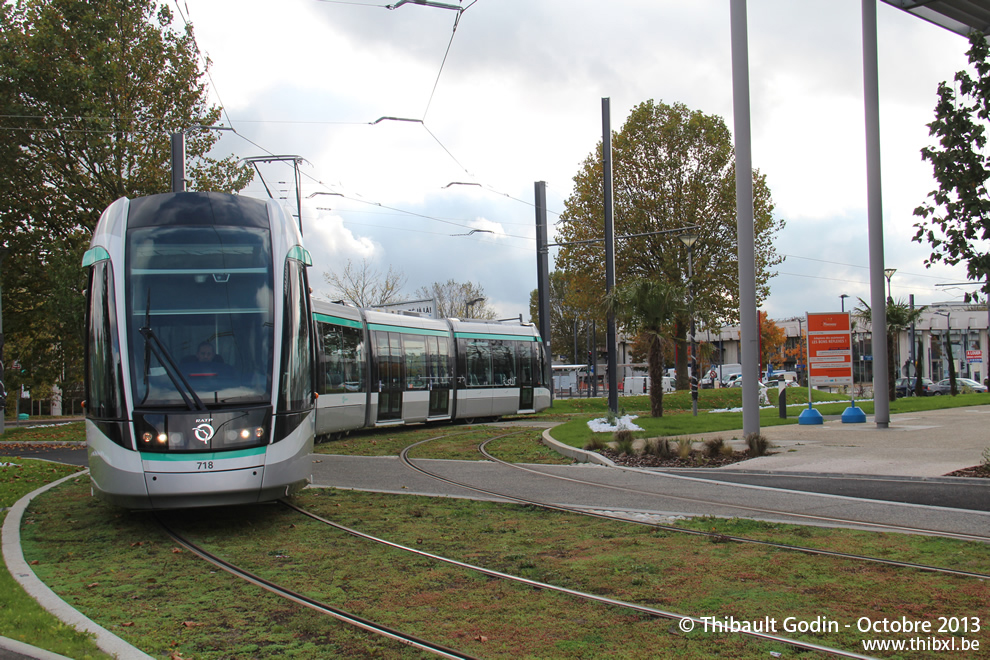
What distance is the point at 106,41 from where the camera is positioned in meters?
27.4

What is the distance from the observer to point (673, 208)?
38.9 metres

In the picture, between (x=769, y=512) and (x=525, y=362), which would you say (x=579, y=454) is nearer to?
→ (x=769, y=512)

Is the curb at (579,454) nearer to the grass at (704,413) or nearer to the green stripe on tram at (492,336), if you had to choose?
the grass at (704,413)

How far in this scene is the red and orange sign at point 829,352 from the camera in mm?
21859

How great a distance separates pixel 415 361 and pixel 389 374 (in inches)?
55.9

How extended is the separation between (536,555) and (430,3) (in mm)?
12454

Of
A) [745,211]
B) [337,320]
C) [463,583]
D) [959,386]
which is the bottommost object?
[959,386]

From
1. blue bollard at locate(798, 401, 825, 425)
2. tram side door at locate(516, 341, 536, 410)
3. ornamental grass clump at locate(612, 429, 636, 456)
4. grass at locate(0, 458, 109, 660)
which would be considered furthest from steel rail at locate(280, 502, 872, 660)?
tram side door at locate(516, 341, 536, 410)

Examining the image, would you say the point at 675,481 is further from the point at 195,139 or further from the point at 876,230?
the point at 195,139

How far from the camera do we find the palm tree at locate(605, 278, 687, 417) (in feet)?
71.8

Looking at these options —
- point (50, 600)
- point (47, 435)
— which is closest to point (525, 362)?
point (47, 435)

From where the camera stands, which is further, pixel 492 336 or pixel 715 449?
pixel 492 336

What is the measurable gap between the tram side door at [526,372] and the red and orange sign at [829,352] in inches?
404

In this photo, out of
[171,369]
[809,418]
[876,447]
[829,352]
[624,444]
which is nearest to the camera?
[171,369]
